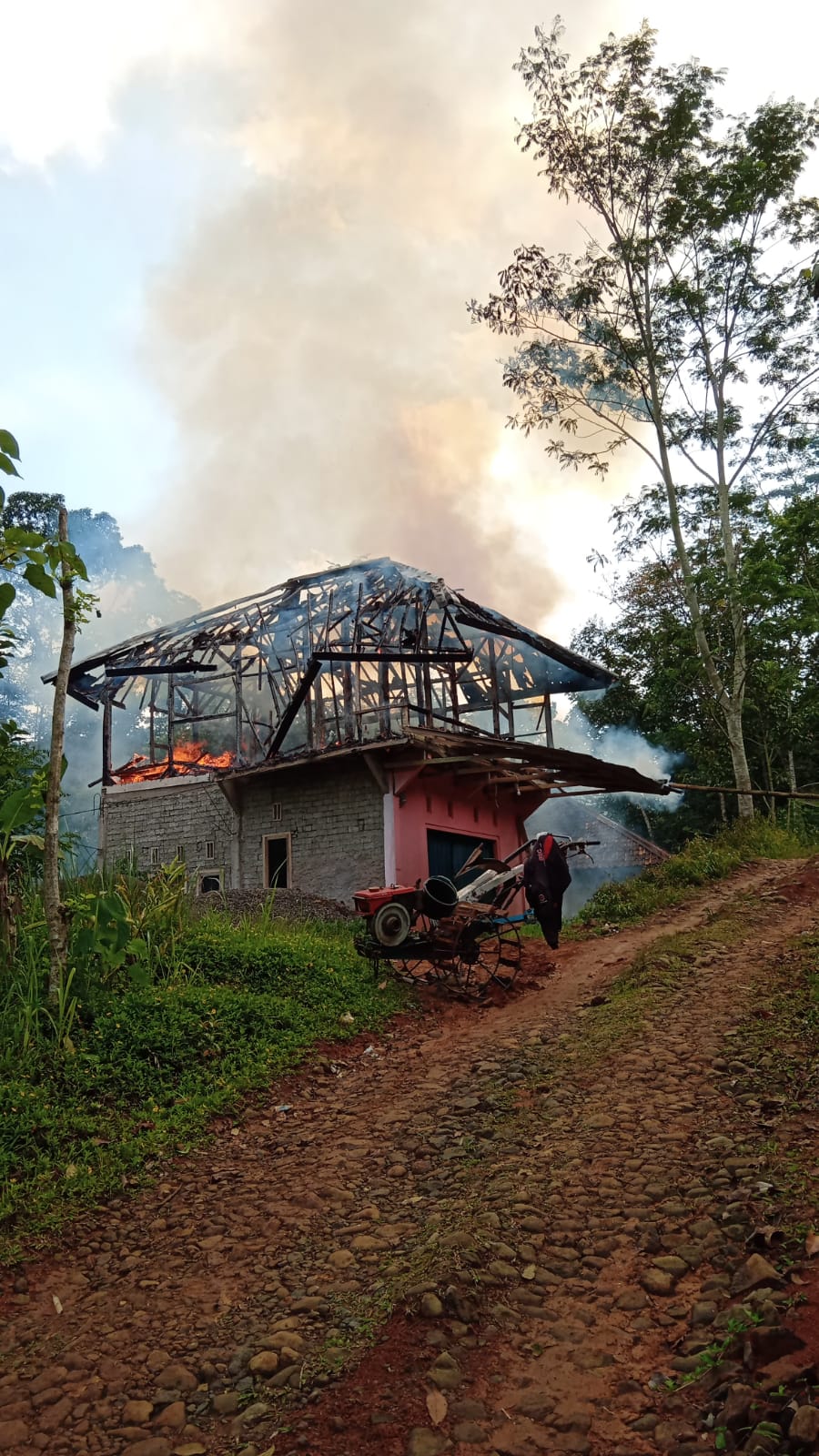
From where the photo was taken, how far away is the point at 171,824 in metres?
19.5

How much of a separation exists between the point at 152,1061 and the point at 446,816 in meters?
10.9

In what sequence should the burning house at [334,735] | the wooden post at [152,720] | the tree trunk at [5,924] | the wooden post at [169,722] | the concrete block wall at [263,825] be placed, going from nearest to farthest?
the tree trunk at [5,924] → the burning house at [334,735] → the concrete block wall at [263,825] → the wooden post at [169,722] → the wooden post at [152,720]

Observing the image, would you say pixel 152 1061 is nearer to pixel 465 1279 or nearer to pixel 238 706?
pixel 465 1279

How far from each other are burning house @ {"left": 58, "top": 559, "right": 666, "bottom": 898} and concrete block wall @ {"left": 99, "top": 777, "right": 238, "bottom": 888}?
36 millimetres

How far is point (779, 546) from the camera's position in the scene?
13.2 metres

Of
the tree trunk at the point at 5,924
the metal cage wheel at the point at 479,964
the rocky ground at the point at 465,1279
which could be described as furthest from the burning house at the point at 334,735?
the rocky ground at the point at 465,1279

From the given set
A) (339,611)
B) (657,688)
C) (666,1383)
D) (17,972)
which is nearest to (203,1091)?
(17,972)

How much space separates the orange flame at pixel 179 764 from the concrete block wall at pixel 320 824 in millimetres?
2028

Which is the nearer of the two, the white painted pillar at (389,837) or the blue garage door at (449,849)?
the white painted pillar at (389,837)

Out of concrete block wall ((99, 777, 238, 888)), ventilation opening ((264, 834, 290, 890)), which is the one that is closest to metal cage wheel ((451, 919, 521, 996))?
ventilation opening ((264, 834, 290, 890))

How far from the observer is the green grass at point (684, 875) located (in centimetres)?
1498

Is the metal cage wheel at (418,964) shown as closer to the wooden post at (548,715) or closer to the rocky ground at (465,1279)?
the rocky ground at (465,1279)

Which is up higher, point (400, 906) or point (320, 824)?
point (320, 824)

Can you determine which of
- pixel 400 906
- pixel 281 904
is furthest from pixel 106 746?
pixel 400 906
